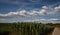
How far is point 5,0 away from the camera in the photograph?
1.69m

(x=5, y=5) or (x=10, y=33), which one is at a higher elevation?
(x=5, y=5)

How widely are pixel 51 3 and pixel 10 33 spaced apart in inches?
25.3

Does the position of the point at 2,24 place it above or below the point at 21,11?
below

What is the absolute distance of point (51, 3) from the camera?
1.69 meters

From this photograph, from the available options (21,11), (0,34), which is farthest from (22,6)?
(0,34)

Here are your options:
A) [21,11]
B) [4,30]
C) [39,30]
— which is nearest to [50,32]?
[39,30]

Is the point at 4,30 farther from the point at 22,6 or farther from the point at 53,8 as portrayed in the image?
the point at 53,8

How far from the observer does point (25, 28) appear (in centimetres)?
165

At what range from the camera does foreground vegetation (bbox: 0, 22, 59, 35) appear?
1.64 m

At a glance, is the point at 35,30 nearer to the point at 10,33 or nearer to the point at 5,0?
the point at 10,33

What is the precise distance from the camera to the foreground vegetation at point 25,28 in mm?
1642

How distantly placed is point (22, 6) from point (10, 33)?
0.37 metres

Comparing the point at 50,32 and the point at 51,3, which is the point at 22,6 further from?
the point at 50,32

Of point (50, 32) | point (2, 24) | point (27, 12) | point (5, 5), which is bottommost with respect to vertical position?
point (50, 32)
